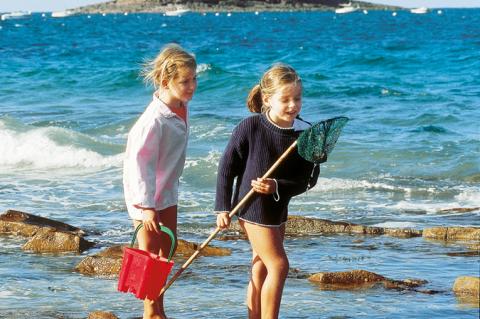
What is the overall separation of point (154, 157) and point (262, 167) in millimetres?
537

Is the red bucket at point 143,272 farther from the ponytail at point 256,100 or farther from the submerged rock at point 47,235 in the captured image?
the submerged rock at point 47,235

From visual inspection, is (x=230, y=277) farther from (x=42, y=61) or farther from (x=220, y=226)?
(x=42, y=61)

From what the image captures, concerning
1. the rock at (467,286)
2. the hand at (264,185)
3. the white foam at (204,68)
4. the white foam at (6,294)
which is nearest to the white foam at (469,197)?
the rock at (467,286)

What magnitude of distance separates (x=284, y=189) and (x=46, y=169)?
365 inches

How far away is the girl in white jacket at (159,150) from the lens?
16.9 ft

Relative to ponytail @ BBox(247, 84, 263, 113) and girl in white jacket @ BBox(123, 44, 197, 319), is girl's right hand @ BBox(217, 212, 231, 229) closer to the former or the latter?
girl in white jacket @ BBox(123, 44, 197, 319)

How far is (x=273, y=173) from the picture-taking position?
5047 millimetres

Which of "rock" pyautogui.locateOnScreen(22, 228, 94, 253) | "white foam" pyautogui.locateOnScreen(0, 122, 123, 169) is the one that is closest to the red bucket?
"rock" pyautogui.locateOnScreen(22, 228, 94, 253)

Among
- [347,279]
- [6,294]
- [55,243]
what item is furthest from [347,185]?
[6,294]

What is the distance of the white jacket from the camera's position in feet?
16.8

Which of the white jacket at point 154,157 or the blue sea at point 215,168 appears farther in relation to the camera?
the blue sea at point 215,168

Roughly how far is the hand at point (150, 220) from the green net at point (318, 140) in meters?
0.82

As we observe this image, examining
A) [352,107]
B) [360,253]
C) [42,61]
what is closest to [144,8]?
[42,61]

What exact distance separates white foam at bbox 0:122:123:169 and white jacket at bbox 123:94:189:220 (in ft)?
28.6
